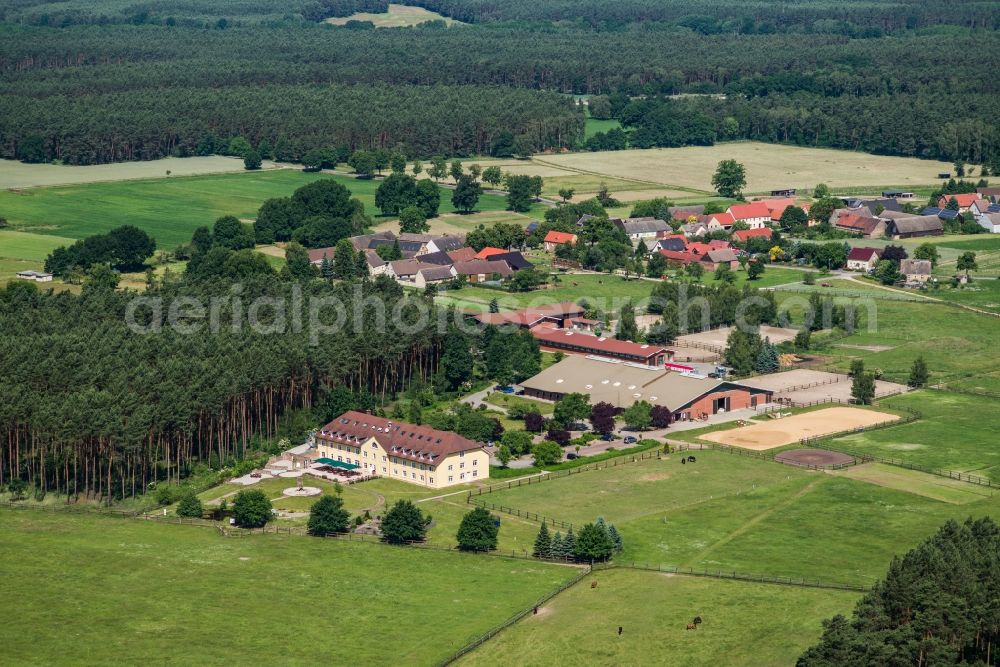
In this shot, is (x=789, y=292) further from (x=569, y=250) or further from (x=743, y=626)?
(x=743, y=626)

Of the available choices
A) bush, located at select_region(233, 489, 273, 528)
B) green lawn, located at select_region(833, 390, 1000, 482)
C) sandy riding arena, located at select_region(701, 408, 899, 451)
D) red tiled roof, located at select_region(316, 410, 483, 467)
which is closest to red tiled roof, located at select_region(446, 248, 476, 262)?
sandy riding arena, located at select_region(701, 408, 899, 451)

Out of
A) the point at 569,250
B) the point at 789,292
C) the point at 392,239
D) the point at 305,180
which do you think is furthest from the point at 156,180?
the point at 789,292

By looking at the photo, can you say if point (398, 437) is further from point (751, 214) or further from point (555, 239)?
point (751, 214)

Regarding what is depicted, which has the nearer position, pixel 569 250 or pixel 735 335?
pixel 735 335

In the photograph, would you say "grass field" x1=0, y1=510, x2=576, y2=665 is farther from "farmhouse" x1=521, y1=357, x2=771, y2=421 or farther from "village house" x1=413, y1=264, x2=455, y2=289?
"village house" x1=413, y1=264, x2=455, y2=289

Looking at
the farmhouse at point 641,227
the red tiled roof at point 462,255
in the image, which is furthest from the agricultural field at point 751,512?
the farmhouse at point 641,227

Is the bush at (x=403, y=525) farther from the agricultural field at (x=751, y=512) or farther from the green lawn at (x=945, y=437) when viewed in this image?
the green lawn at (x=945, y=437)
